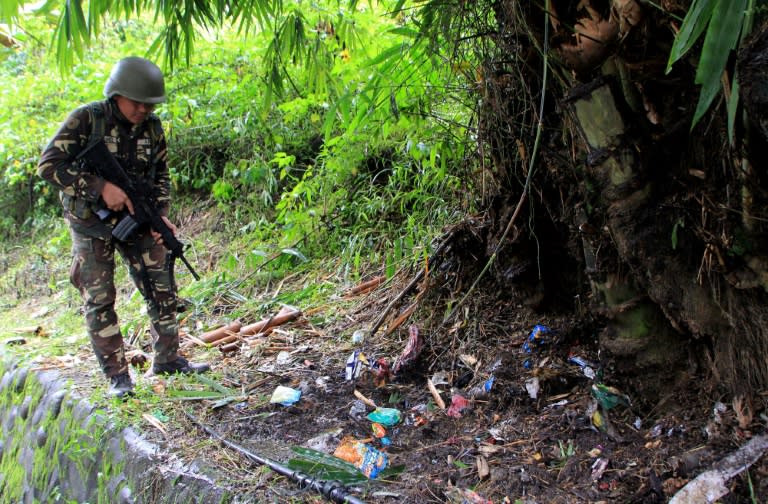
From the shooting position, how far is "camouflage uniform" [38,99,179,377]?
307 centimetres

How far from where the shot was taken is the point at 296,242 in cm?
509

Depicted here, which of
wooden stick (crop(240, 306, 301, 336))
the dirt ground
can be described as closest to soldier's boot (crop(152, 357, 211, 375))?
the dirt ground

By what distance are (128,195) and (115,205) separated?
0.36 ft

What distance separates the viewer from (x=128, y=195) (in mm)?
3197

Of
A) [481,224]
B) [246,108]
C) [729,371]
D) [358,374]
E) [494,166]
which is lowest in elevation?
[358,374]

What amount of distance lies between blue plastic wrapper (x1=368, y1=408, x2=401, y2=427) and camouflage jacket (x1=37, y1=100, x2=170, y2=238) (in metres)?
1.77

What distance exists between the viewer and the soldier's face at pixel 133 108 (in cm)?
312

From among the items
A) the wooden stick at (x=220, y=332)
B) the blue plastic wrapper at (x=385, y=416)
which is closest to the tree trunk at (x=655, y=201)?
the blue plastic wrapper at (x=385, y=416)

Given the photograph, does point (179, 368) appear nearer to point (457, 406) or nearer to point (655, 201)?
point (457, 406)

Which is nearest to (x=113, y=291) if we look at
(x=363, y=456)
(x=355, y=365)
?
(x=355, y=365)

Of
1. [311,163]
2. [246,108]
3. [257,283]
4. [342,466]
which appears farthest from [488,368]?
[246,108]

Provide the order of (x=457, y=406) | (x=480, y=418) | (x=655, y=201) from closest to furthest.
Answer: (x=655, y=201) < (x=480, y=418) < (x=457, y=406)

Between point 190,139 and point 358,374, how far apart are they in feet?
16.2

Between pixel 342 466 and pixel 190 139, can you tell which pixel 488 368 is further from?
pixel 190 139
